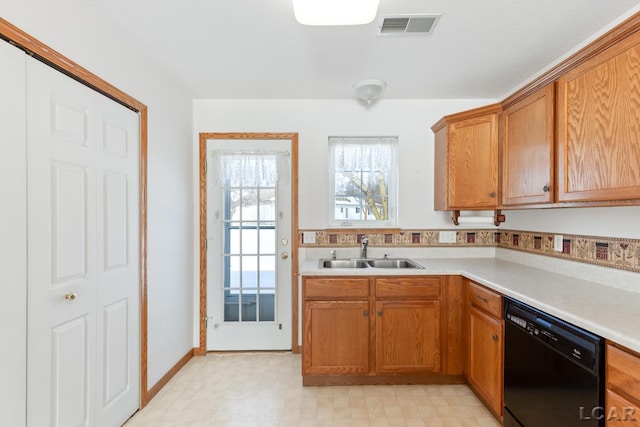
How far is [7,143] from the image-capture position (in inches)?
46.8

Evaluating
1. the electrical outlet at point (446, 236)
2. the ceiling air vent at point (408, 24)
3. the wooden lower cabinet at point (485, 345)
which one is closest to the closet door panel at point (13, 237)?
the ceiling air vent at point (408, 24)

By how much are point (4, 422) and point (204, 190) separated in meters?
1.96

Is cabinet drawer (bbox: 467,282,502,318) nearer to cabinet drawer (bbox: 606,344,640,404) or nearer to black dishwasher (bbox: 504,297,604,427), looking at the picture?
black dishwasher (bbox: 504,297,604,427)

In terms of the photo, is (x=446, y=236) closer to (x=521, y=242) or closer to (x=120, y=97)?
(x=521, y=242)

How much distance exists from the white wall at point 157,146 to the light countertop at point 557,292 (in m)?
1.08

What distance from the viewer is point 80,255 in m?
1.54

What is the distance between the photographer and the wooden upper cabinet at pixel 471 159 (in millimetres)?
2363

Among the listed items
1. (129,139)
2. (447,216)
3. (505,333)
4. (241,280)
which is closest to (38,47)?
(129,139)

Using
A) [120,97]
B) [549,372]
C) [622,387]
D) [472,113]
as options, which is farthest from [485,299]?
[120,97]

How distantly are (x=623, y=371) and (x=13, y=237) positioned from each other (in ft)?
7.60

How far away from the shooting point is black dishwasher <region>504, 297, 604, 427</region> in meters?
1.18

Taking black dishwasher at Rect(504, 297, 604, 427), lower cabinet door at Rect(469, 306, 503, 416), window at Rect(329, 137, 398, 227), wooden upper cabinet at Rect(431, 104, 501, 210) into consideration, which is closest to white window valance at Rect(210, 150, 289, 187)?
window at Rect(329, 137, 398, 227)

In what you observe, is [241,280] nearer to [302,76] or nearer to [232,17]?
[302,76]

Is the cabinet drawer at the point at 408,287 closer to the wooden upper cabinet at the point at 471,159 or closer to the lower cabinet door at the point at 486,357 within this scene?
the lower cabinet door at the point at 486,357
